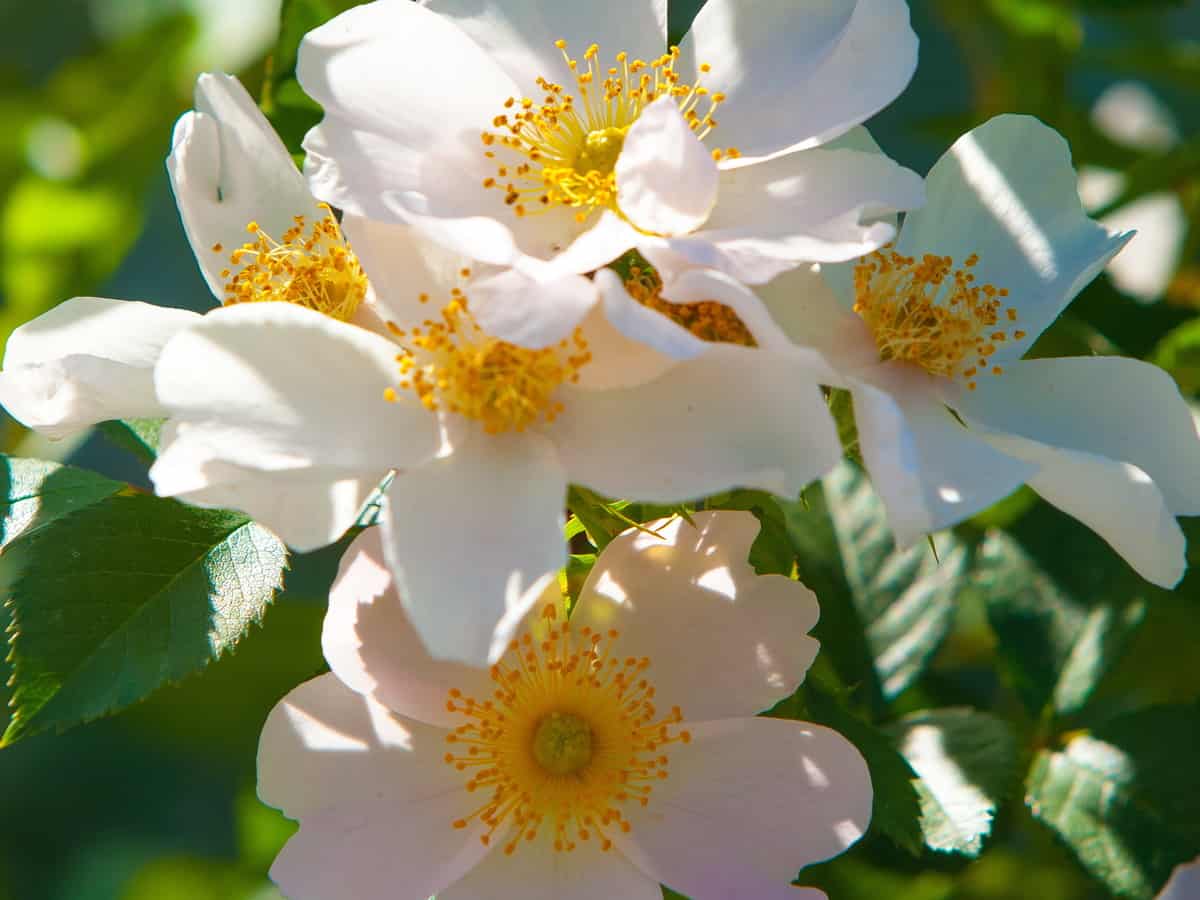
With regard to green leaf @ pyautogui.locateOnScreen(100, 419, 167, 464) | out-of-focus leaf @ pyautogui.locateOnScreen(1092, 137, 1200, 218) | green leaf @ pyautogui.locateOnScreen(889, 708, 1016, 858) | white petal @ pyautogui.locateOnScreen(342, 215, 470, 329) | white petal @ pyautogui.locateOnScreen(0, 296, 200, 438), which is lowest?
green leaf @ pyautogui.locateOnScreen(889, 708, 1016, 858)

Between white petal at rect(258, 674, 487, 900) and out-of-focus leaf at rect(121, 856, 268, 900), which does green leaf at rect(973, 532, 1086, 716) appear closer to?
white petal at rect(258, 674, 487, 900)

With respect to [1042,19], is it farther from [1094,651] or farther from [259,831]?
[259,831]

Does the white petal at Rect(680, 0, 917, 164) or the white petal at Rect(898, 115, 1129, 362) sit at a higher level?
the white petal at Rect(680, 0, 917, 164)

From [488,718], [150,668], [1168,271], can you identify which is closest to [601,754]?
[488,718]

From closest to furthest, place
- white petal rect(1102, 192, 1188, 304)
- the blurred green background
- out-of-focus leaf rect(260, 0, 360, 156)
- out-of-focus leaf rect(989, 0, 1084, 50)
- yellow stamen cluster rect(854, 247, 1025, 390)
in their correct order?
1. yellow stamen cluster rect(854, 247, 1025, 390)
2. out-of-focus leaf rect(260, 0, 360, 156)
3. the blurred green background
4. out-of-focus leaf rect(989, 0, 1084, 50)
5. white petal rect(1102, 192, 1188, 304)

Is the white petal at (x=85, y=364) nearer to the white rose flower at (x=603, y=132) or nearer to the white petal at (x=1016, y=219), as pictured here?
the white rose flower at (x=603, y=132)

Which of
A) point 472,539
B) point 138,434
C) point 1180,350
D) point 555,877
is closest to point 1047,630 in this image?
point 1180,350

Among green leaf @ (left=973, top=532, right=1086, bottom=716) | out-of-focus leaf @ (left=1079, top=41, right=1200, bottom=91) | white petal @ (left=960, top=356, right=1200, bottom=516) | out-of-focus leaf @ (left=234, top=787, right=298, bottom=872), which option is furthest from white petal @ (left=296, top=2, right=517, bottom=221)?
out-of-focus leaf @ (left=1079, top=41, right=1200, bottom=91)
